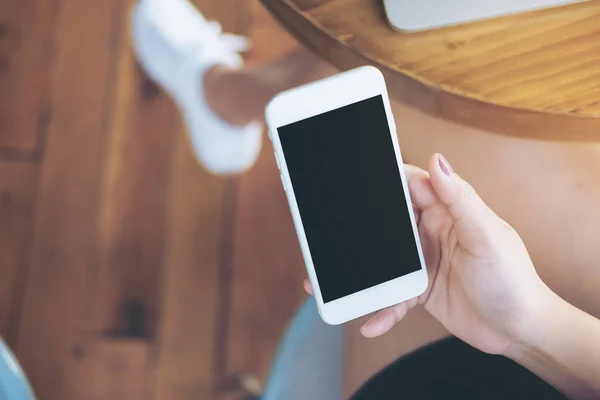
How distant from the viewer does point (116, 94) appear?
2.81ft

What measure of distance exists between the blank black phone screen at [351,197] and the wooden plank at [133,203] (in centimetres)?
46

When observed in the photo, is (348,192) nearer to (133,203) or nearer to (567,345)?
(567,345)

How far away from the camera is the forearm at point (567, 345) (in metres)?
0.41

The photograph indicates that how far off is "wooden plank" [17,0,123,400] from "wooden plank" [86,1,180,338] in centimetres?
2

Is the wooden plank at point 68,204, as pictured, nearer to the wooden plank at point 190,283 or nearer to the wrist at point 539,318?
the wooden plank at point 190,283

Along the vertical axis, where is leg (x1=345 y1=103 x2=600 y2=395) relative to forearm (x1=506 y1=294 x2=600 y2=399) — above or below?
above

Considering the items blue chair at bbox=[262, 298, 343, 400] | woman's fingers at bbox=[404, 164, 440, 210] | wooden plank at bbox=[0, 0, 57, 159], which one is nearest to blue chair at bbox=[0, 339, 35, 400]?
blue chair at bbox=[262, 298, 343, 400]

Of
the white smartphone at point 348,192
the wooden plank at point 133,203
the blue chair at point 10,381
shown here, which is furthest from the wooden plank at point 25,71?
the white smartphone at point 348,192

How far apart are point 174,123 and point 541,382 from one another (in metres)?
0.63

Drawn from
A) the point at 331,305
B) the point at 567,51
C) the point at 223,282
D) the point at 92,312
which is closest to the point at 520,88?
the point at 567,51

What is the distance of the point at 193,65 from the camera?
793 mm

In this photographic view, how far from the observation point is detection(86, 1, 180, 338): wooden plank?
81 cm

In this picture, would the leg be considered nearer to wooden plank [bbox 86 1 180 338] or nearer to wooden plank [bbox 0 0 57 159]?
wooden plank [bbox 86 1 180 338]

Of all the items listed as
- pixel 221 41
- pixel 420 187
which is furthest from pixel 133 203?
pixel 420 187
